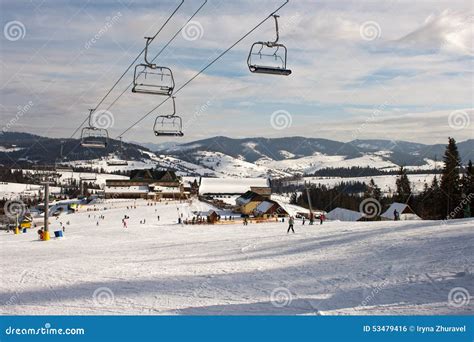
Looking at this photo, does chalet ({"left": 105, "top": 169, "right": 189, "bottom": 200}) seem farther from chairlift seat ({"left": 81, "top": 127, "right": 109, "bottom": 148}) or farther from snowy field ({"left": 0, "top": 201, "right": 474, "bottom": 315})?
chairlift seat ({"left": 81, "top": 127, "right": 109, "bottom": 148})

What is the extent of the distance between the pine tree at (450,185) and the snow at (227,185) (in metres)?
87.5

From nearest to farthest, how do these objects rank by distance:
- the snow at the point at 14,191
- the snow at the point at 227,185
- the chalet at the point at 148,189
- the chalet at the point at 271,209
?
the chalet at the point at 271,209 < the chalet at the point at 148,189 < the snow at the point at 14,191 < the snow at the point at 227,185

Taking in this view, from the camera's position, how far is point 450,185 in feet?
147

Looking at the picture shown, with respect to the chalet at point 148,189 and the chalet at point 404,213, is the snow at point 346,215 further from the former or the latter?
the chalet at point 148,189

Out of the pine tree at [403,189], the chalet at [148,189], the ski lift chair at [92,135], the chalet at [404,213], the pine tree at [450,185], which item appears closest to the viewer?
the ski lift chair at [92,135]

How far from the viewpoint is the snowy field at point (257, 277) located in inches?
379

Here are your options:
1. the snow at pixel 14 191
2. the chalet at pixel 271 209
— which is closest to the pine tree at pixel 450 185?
the chalet at pixel 271 209

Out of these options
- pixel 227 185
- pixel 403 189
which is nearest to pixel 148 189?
pixel 227 185

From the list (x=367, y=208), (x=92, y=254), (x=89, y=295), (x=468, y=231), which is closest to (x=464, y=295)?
(x=89, y=295)

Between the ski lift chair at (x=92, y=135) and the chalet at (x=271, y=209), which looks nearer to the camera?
the ski lift chair at (x=92, y=135)

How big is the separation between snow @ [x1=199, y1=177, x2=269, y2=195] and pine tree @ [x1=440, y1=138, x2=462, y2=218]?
3443 inches

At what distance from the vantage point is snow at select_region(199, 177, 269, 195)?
131125mm

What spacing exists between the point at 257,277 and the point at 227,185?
12891cm

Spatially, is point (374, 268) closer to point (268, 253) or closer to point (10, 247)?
point (268, 253)
